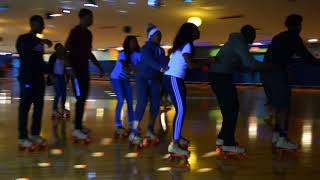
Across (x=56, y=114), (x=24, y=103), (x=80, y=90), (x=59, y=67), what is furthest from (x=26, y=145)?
(x=59, y=67)

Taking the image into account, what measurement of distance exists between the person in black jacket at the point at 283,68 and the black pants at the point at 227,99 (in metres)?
0.58

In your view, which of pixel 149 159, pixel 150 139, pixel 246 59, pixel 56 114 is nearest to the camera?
pixel 246 59

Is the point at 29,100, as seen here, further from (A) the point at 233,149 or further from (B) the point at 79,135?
(A) the point at 233,149

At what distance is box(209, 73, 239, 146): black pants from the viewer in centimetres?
369

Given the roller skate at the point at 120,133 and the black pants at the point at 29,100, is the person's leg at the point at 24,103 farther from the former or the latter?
the roller skate at the point at 120,133

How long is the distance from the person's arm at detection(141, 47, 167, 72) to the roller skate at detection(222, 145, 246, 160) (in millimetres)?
901

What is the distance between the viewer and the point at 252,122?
6.13m

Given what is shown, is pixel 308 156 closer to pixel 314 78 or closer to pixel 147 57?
pixel 147 57

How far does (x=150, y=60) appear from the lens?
387 cm

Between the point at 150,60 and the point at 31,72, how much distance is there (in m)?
1.10

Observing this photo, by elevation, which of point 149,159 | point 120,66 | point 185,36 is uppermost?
point 185,36

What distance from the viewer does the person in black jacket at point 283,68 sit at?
3984 mm

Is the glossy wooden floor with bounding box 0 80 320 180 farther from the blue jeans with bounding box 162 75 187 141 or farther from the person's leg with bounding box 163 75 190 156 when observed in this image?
the blue jeans with bounding box 162 75 187 141

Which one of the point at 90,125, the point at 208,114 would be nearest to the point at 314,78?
the point at 208,114
